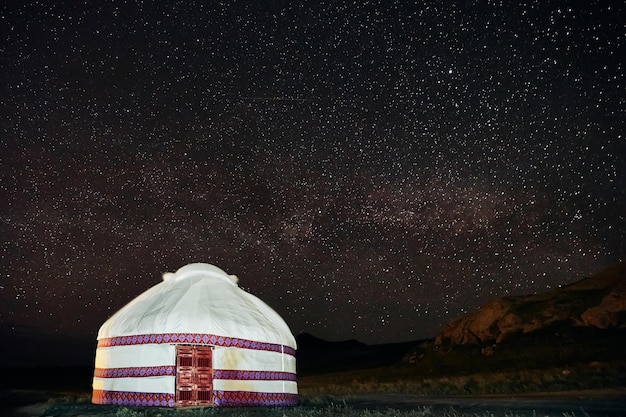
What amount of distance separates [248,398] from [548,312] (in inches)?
1065

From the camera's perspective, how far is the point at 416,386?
2392 cm

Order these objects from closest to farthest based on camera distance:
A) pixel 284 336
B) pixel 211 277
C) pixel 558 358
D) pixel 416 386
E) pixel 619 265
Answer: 1. pixel 284 336
2. pixel 211 277
3. pixel 416 386
4. pixel 558 358
5. pixel 619 265

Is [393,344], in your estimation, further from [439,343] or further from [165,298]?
[165,298]

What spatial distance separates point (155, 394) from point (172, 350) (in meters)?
0.88

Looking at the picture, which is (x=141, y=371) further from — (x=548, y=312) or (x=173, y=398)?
(x=548, y=312)

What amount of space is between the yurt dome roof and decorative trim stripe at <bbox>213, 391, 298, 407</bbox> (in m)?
1.10

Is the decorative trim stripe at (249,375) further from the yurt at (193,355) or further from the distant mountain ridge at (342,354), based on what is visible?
the distant mountain ridge at (342,354)

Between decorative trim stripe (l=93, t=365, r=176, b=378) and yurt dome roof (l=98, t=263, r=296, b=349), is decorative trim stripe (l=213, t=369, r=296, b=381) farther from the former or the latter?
decorative trim stripe (l=93, t=365, r=176, b=378)

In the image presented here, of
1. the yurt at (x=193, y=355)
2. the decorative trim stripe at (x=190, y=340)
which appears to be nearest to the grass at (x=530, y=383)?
the yurt at (x=193, y=355)

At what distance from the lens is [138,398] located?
459 inches

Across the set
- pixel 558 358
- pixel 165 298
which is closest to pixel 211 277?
pixel 165 298

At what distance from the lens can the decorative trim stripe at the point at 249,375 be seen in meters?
11.8

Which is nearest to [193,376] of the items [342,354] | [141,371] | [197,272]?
[141,371]

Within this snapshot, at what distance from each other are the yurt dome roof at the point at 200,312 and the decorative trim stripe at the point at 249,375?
2.19 ft
